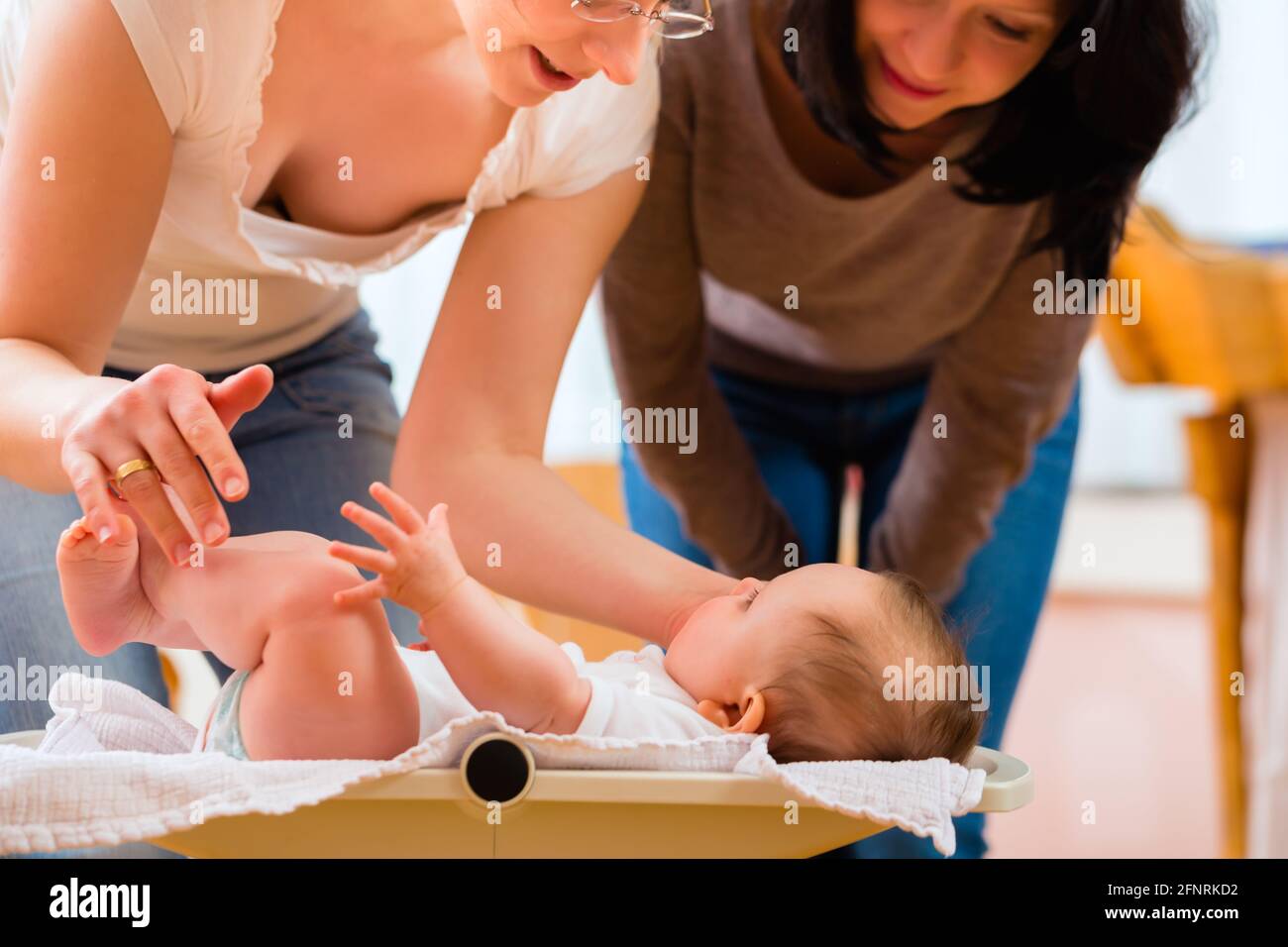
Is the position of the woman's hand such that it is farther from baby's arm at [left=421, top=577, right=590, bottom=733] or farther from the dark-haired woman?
the dark-haired woman

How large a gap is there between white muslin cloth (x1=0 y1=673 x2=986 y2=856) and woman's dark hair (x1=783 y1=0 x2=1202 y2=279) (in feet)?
1.52

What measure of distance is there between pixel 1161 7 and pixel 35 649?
2.61 ft

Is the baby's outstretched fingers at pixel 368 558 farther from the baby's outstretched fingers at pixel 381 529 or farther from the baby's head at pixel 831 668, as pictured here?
the baby's head at pixel 831 668

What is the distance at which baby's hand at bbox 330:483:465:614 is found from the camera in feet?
1.92

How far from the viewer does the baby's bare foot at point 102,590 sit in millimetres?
618

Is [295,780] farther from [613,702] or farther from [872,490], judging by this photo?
[872,490]

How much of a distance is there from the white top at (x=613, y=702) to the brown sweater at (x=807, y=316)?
1.23ft

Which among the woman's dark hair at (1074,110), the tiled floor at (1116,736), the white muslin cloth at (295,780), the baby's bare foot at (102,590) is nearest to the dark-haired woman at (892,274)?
the woman's dark hair at (1074,110)

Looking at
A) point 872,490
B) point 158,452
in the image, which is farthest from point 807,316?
point 158,452

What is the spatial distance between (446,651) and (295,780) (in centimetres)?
10

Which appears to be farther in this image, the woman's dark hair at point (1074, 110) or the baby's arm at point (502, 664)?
the woman's dark hair at point (1074, 110)

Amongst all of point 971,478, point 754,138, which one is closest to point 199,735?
point 754,138
